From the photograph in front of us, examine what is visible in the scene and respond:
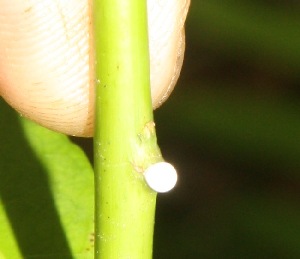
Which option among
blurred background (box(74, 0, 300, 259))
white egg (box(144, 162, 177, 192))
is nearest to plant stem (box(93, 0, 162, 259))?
white egg (box(144, 162, 177, 192))

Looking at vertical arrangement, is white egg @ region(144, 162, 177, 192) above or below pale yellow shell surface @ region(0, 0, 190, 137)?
below

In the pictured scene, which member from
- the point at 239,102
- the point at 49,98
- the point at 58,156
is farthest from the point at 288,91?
the point at 49,98

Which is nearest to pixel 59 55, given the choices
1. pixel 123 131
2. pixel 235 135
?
pixel 123 131

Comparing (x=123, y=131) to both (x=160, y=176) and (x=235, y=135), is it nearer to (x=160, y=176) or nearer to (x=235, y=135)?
(x=160, y=176)

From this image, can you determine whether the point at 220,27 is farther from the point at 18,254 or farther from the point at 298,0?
the point at 18,254

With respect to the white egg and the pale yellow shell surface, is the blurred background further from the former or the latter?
the white egg

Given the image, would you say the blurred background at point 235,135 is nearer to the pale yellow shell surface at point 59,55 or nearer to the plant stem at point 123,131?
the pale yellow shell surface at point 59,55

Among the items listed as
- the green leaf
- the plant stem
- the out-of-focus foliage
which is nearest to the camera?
the plant stem
